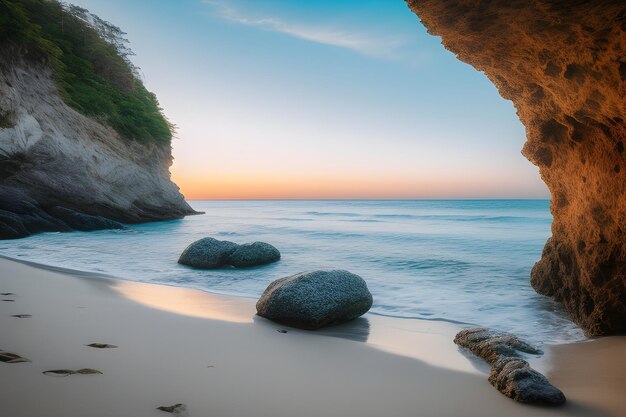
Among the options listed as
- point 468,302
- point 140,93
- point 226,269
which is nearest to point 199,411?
point 468,302

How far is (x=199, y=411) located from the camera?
89.9 inches

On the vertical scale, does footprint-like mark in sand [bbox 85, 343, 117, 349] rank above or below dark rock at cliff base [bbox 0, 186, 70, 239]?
below

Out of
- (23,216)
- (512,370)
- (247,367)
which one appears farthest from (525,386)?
(23,216)

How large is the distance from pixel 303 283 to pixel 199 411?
272 centimetres

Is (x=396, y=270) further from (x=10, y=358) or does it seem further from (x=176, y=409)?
(x=10, y=358)

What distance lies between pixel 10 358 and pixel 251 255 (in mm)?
6659

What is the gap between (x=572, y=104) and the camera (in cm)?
424

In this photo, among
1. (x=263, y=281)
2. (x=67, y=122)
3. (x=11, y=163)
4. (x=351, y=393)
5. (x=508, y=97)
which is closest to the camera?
(x=351, y=393)

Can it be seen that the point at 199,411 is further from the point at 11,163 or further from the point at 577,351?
the point at 11,163

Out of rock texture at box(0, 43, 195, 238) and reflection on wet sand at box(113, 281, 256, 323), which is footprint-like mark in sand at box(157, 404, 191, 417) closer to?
reflection on wet sand at box(113, 281, 256, 323)

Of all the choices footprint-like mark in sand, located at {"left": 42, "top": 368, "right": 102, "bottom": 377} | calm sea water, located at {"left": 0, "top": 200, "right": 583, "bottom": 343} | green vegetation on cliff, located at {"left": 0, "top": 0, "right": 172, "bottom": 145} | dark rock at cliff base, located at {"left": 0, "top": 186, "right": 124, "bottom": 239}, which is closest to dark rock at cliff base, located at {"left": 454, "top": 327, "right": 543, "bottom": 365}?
calm sea water, located at {"left": 0, "top": 200, "right": 583, "bottom": 343}

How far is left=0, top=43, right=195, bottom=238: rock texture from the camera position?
48.5ft

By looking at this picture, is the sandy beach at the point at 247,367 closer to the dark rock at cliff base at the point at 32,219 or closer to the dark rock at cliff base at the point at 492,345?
the dark rock at cliff base at the point at 492,345

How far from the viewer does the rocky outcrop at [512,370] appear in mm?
Answer: 2688
